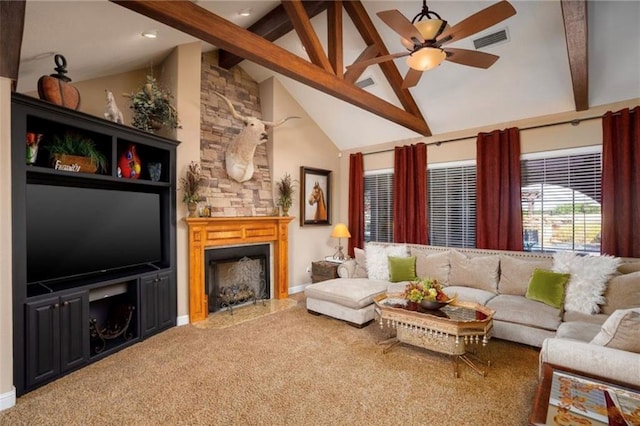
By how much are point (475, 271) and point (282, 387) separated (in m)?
2.92

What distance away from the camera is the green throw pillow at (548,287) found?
3307mm

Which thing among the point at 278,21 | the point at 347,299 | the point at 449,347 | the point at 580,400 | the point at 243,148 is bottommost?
the point at 449,347

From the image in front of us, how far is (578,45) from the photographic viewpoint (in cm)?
295

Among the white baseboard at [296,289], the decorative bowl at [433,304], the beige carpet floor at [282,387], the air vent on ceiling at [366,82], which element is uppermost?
the air vent on ceiling at [366,82]

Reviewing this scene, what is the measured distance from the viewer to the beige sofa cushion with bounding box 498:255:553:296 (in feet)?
12.2

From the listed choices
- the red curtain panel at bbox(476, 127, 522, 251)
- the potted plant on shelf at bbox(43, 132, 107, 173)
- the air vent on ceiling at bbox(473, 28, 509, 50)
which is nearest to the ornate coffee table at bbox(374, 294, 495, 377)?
the red curtain panel at bbox(476, 127, 522, 251)

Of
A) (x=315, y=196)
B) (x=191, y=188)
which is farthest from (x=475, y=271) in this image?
(x=191, y=188)

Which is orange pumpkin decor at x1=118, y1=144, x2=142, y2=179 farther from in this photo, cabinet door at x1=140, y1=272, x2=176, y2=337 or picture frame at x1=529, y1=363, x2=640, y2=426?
picture frame at x1=529, y1=363, x2=640, y2=426

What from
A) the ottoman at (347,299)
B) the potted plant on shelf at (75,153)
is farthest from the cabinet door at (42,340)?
the ottoman at (347,299)

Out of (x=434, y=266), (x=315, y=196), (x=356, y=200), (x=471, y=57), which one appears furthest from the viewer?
(x=356, y=200)

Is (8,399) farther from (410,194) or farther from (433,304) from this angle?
(410,194)

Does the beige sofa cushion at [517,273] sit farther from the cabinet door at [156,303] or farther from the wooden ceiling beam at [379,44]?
the cabinet door at [156,303]

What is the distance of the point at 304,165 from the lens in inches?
232

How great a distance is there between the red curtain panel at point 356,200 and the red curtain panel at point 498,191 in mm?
2153
